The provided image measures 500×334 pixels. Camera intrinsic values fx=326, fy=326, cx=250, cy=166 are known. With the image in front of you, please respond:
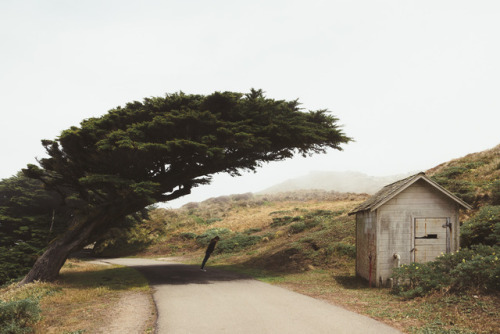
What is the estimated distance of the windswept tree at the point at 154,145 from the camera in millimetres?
15852

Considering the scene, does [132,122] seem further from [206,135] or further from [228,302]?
[228,302]

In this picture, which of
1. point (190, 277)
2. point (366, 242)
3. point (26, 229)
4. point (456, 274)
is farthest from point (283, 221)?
point (456, 274)

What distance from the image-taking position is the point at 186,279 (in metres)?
16.0

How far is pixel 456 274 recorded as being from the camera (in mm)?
10000

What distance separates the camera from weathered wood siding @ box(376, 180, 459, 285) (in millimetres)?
13273

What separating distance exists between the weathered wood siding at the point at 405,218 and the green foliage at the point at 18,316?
463 inches

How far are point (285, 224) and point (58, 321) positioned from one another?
2419cm

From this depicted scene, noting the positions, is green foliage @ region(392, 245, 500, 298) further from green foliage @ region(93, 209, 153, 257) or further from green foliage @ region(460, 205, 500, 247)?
green foliage @ region(93, 209, 153, 257)

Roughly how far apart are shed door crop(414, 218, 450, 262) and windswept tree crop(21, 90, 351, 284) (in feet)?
23.1

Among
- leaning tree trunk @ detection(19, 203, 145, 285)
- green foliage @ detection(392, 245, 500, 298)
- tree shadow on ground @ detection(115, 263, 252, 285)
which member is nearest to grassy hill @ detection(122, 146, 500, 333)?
green foliage @ detection(392, 245, 500, 298)

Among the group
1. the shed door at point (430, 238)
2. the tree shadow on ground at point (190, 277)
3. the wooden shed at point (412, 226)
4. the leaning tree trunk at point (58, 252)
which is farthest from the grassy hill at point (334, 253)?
the leaning tree trunk at point (58, 252)

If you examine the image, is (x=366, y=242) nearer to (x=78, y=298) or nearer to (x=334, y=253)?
(x=334, y=253)

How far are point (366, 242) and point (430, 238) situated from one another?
2538 mm

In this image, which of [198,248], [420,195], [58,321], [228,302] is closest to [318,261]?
[420,195]
